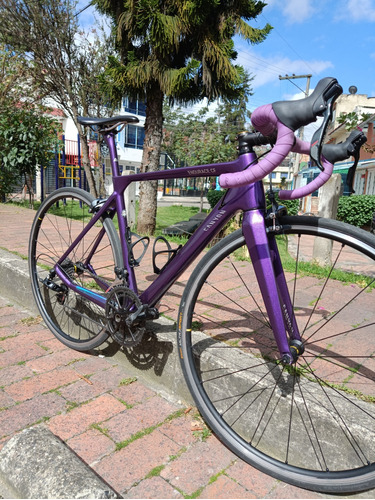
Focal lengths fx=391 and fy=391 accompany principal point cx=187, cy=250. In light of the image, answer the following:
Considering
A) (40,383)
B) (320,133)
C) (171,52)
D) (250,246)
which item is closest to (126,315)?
(40,383)

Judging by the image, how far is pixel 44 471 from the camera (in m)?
1.53

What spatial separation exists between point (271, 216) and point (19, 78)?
42.4 ft

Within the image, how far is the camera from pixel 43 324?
331 centimetres

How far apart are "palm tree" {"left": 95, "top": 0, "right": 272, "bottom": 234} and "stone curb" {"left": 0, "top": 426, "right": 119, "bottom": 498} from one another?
19.3ft

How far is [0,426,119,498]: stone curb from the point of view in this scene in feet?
4.66

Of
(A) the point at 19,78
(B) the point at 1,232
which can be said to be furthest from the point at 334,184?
→ (A) the point at 19,78

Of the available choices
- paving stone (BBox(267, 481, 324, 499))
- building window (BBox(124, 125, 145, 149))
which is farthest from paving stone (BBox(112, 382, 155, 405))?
building window (BBox(124, 125, 145, 149))

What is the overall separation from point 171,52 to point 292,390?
6.89 m

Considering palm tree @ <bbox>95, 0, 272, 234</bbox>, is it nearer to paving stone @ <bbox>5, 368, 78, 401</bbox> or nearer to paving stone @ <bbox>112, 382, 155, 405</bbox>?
paving stone @ <bbox>5, 368, 78, 401</bbox>

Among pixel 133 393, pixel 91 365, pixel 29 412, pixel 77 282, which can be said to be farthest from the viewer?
pixel 77 282

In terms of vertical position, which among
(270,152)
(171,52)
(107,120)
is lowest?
(270,152)

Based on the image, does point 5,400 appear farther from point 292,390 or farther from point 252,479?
point 292,390

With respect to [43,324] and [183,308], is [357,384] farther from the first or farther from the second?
[43,324]

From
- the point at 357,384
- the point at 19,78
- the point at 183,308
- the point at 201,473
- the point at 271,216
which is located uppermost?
the point at 19,78
